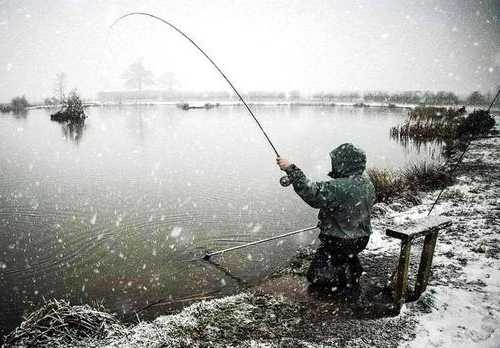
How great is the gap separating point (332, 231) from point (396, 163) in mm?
11287

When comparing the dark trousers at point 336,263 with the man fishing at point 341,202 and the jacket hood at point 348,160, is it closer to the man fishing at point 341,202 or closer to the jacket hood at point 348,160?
the man fishing at point 341,202

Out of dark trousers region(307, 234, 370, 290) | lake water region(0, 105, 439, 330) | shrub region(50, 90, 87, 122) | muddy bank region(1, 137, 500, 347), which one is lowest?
lake water region(0, 105, 439, 330)

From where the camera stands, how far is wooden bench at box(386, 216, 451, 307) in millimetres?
3405

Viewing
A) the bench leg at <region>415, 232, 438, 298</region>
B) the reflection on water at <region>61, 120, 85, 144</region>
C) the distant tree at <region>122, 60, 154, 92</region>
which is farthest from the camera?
the distant tree at <region>122, 60, 154, 92</region>

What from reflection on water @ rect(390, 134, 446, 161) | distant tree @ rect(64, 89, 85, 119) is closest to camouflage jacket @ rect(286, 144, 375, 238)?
reflection on water @ rect(390, 134, 446, 161)

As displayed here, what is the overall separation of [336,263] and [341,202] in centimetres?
94

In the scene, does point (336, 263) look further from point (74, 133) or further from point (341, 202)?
point (74, 133)

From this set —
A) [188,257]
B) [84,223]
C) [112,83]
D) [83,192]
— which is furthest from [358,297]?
[112,83]

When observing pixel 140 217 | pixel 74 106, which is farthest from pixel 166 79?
pixel 140 217

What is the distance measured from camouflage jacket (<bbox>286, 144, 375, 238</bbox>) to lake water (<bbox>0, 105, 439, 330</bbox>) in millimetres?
2053

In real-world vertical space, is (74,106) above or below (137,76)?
below

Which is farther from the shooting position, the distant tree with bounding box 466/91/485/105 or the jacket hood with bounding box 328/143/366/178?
the distant tree with bounding box 466/91/485/105

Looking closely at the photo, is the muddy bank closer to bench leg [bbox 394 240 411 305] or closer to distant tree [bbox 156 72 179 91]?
bench leg [bbox 394 240 411 305]

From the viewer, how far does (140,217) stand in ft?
26.0
